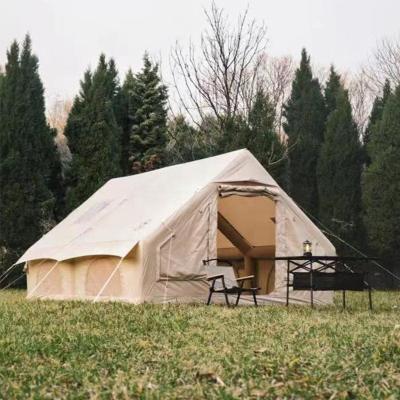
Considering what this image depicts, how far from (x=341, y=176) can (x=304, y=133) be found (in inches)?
93.7

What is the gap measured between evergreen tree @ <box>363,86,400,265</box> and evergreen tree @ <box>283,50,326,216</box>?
2.12 m

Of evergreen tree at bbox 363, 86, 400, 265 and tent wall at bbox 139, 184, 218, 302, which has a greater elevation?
evergreen tree at bbox 363, 86, 400, 265

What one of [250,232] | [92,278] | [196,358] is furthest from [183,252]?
[196,358]

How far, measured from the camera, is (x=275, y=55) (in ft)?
76.9

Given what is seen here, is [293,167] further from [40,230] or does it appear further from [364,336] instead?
[364,336]

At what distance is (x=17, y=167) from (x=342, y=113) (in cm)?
880

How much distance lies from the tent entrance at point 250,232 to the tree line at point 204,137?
471 centimetres

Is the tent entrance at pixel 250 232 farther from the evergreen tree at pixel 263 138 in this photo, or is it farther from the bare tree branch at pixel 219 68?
the bare tree branch at pixel 219 68

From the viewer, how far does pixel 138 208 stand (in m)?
9.46

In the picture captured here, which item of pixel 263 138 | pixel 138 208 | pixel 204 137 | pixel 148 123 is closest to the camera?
pixel 138 208

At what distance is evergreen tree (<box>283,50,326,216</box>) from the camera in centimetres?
1859

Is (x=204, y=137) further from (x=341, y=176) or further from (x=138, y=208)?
(x=138, y=208)

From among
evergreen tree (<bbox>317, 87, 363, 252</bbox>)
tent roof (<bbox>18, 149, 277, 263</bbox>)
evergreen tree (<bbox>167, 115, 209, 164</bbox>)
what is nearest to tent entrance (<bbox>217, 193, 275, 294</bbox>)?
tent roof (<bbox>18, 149, 277, 263</bbox>)

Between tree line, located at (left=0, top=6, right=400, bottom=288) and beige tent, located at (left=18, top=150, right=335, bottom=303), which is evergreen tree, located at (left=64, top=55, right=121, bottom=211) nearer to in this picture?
tree line, located at (left=0, top=6, right=400, bottom=288)
